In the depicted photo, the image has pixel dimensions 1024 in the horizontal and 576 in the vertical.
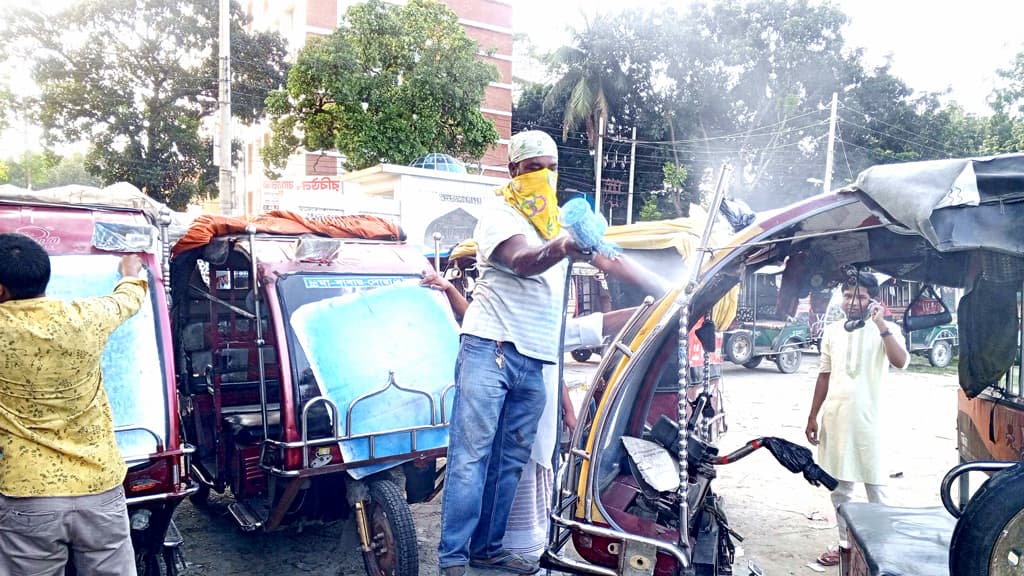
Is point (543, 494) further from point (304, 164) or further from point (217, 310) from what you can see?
point (304, 164)

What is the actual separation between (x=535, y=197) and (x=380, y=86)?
15.5m

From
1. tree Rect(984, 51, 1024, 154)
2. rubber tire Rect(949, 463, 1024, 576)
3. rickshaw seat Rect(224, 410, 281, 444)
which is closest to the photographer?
rubber tire Rect(949, 463, 1024, 576)

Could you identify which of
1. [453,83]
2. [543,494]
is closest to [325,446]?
[543,494]

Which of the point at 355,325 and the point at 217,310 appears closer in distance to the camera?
the point at 355,325

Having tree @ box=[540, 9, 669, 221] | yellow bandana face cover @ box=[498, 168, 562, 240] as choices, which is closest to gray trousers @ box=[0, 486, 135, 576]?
yellow bandana face cover @ box=[498, 168, 562, 240]

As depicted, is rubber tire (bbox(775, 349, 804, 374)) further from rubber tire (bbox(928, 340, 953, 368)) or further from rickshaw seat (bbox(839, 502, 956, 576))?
rickshaw seat (bbox(839, 502, 956, 576))

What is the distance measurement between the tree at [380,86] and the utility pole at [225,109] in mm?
2666

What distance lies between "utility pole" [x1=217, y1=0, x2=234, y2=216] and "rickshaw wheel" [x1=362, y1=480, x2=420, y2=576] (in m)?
11.2

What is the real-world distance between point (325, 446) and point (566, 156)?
28.9 m

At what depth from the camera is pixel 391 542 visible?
12.4 feet

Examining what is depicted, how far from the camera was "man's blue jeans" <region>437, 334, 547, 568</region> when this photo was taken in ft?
9.28

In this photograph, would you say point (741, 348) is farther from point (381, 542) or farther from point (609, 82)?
point (609, 82)

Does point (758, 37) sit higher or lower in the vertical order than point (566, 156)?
higher

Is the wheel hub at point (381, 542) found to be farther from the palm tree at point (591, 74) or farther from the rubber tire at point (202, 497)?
the palm tree at point (591, 74)
